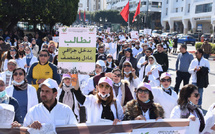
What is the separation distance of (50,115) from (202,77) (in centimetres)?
511

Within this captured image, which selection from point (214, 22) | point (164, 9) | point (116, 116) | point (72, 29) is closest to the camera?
point (116, 116)

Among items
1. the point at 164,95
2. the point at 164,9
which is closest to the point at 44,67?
the point at 164,95

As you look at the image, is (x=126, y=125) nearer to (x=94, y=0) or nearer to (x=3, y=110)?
(x=3, y=110)

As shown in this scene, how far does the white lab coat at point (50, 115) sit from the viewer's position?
10.3 feet

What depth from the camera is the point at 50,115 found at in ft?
10.4

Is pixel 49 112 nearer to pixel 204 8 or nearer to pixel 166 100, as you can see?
pixel 166 100

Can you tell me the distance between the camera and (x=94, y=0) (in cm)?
15450

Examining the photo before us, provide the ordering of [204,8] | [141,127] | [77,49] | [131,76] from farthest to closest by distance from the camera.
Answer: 1. [204,8]
2. [131,76]
3. [77,49]
4. [141,127]

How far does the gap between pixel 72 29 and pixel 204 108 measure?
462 cm

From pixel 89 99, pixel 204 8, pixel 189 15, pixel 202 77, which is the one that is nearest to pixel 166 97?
pixel 89 99

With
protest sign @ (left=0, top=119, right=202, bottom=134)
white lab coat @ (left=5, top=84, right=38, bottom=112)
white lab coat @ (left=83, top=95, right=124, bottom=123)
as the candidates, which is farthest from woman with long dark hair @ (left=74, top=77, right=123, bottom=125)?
white lab coat @ (left=5, top=84, right=38, bottom=112)

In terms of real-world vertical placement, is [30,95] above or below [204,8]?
below

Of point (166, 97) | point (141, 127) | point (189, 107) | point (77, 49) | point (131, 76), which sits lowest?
point (141, 127)

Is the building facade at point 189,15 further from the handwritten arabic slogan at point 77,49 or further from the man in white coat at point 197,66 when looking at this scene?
Answer: the handwritten arabic slogan at point 77,49
